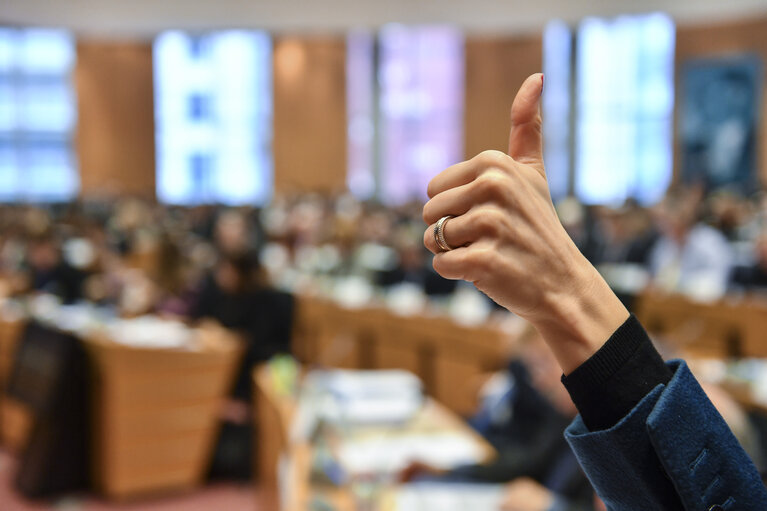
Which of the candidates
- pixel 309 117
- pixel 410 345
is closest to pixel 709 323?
pixel 410 345

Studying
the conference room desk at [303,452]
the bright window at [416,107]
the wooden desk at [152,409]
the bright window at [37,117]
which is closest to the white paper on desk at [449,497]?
the conference room desk at [303,452]

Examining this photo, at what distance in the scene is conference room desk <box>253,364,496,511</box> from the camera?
2.38 metres

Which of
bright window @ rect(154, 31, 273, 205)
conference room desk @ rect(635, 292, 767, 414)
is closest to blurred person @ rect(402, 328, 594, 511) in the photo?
conference room desk @ rect(635, 292, 767, 414)

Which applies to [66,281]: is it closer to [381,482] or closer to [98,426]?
[98,426]

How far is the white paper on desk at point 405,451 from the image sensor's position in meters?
2.69

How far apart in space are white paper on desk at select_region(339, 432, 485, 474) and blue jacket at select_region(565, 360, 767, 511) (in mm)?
1942

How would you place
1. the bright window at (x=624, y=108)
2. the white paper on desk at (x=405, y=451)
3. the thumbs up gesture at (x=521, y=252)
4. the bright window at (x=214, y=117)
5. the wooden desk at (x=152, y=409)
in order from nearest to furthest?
1. the thumbs up gesture at (x=521, y=252)
2. the white paper on desk at (x=405, y=451)
3. the wooden desk at (x=152, y=409)
4. the bright window at (x=624, y=108)
5. the bright window at (x=214, y=117)

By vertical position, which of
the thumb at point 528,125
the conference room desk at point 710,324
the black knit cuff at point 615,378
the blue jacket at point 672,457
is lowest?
the conference room desk at point 710,324

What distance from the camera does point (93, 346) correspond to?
4.90 metres

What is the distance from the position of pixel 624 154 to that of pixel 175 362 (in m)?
12.6

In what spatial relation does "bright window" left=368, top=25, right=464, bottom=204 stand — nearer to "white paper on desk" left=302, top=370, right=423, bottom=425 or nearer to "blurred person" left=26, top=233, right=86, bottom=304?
"blurred person" left=26, top=233, right=86, bottom=304

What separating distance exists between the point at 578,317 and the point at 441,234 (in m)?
0.15

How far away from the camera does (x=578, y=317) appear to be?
2.41 ft

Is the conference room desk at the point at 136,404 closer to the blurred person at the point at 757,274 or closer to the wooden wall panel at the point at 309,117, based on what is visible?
the blurred person at the point at 757,274
